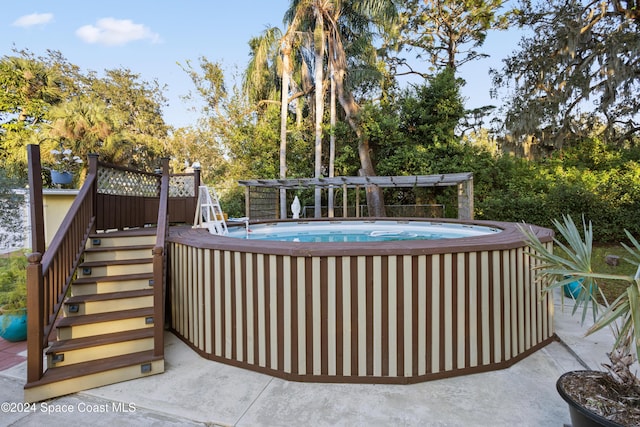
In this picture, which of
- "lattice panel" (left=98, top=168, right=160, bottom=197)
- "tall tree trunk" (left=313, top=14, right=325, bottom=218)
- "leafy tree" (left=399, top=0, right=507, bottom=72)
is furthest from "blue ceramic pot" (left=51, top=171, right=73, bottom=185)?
"leafy tree" (left=399, top=0, right=507, bottom=72)

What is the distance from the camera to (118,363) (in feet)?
9.01

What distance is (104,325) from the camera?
3.06 meters

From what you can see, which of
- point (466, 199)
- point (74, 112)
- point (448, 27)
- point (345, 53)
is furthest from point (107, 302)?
point (448, 27)

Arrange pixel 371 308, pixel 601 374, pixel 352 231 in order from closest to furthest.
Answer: pixel 601 374 → pixel 371 308 → pixel 352 231

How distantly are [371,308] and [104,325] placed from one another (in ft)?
7.96

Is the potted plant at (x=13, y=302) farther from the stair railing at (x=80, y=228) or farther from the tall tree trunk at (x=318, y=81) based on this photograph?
the tall tree trunk at (x=318, y=81)

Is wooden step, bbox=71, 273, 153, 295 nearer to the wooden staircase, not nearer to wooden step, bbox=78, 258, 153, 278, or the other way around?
the wooden staircase

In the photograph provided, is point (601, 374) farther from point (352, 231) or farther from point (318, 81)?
point (318, 81)

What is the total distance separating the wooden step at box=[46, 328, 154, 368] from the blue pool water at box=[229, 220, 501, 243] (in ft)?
11.6

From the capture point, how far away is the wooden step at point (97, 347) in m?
2.72

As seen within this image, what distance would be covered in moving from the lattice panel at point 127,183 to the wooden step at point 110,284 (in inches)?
58.8

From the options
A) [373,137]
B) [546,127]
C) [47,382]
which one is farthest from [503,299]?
[546,127]

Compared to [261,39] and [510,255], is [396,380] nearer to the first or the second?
[510,255]

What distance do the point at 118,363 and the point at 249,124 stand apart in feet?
50.5
